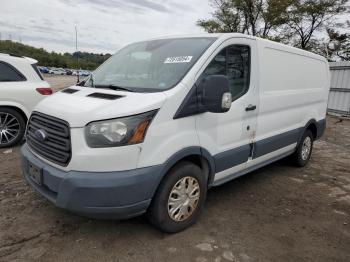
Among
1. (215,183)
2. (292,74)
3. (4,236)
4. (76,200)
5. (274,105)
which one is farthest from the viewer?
(292,74)

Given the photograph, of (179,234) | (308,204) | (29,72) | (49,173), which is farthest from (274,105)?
(29,72)

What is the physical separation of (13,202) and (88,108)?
6.02ft

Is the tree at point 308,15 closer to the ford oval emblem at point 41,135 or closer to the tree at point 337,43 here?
the tree at point 337,43

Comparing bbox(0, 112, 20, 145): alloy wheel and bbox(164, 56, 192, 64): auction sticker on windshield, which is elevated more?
bbox(164, 56, 192, 64): auction sticker on windshield

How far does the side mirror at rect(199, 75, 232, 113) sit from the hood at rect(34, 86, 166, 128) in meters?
0.44

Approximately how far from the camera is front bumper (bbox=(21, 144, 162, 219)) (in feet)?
8.77

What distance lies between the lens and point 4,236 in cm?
312

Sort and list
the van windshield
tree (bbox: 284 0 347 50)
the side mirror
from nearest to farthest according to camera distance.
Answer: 1. the side mirror
2. the van windshield
3. tree (bbox: 284 0 347 50)

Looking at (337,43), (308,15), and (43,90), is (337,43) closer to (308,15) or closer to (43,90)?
(308,15)

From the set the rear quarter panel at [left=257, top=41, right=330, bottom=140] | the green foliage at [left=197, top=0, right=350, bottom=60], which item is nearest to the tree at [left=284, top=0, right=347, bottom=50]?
the green foliage at [left=197, top=0, right=350, bottom=60]

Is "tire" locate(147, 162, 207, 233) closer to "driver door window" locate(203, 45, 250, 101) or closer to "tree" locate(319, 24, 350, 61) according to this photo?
"driver door window" locate(203, 45, 250, 101)

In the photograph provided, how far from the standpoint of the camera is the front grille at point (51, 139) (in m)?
2.79

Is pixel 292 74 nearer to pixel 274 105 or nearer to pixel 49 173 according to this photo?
pixel 274 105

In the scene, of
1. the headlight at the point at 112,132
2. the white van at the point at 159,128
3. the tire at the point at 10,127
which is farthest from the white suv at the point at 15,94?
the headlight at the point at 112,132
